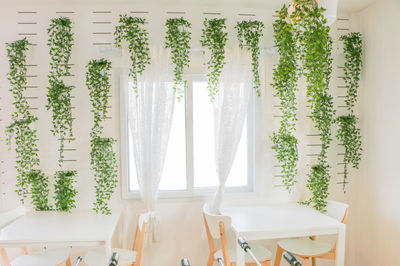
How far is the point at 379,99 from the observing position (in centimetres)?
296

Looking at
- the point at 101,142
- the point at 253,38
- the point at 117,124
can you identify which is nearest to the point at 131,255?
the point at 101,142

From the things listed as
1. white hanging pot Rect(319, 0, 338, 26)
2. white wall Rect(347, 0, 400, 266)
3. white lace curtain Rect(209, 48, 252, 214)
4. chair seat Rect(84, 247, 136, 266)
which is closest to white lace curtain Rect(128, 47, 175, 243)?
chair seat Rect(84, 247, 136, 266)

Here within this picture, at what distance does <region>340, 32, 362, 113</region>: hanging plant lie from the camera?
10.1 feet

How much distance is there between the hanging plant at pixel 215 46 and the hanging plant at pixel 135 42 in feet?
1.92

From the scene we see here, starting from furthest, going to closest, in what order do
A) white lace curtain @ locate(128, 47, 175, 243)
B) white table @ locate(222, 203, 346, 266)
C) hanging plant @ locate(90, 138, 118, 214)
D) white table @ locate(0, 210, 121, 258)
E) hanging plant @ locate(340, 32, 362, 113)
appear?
hanging plant @ locate(340, 32, 362, 113) → white lace curtain @ locate(128, 47, 175, 243) → hanging plant @ locate(90, 138, 118, 214) → white table @ locate(222, 203, 346, 266) → white table @ locate(0, 210, 121, 258)

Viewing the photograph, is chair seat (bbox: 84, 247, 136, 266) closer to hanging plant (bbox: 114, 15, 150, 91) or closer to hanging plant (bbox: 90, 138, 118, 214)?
hanging plant (bbox: 90, 138, 118, 214)

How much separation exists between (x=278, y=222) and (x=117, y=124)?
1864 mm

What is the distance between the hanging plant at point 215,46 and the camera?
288 cm

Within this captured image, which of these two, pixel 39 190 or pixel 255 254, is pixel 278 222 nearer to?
pixel 255 254

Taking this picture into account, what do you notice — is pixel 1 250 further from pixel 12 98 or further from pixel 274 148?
pixel 274 148

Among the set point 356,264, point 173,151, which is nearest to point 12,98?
point 173,151

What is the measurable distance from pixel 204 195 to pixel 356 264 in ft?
6.37

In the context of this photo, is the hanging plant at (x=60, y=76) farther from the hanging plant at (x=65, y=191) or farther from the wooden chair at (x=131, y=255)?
the wooden chair at (x=131, y=255)

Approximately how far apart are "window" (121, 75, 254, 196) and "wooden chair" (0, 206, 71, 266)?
0.87m
